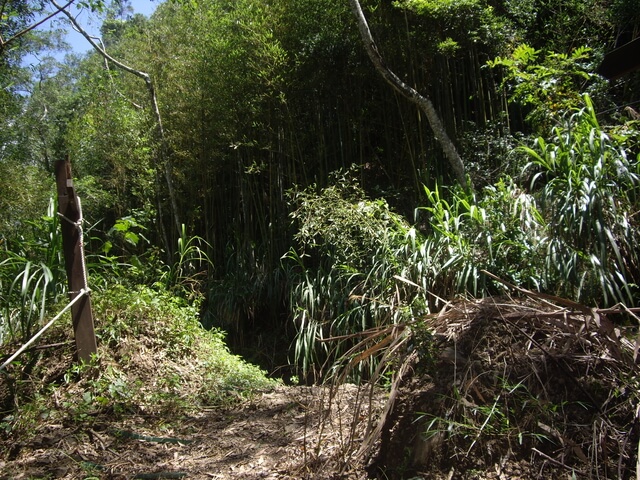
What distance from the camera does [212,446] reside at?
2980 mm

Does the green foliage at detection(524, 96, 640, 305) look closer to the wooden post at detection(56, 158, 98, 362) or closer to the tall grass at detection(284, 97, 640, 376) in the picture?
the tall grass at detection(284, 97, 640, 376)

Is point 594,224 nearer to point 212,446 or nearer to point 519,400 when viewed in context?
point 519,400

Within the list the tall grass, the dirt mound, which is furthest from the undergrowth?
the dirt mound

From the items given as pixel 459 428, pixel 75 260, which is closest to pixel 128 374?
pixel 75 260

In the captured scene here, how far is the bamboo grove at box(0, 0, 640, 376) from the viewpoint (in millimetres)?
3934

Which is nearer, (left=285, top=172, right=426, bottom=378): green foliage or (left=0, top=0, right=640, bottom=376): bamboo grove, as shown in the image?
(left=0, top=0, right=640, bottom=376): bamboo grove

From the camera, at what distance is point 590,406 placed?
2.26 m

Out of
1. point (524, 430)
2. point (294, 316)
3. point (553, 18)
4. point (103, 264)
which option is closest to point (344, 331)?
point (294, 316)

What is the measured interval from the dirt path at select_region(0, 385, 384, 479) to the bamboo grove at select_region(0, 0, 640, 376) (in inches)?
42.4

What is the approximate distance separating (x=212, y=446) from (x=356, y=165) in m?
3.47

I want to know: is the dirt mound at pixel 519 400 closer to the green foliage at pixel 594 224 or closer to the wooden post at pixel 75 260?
the green foliage at pixel 594 224

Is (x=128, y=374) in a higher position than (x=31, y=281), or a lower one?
lower

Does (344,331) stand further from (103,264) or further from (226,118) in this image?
(226,118)

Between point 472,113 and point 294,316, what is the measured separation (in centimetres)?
316
